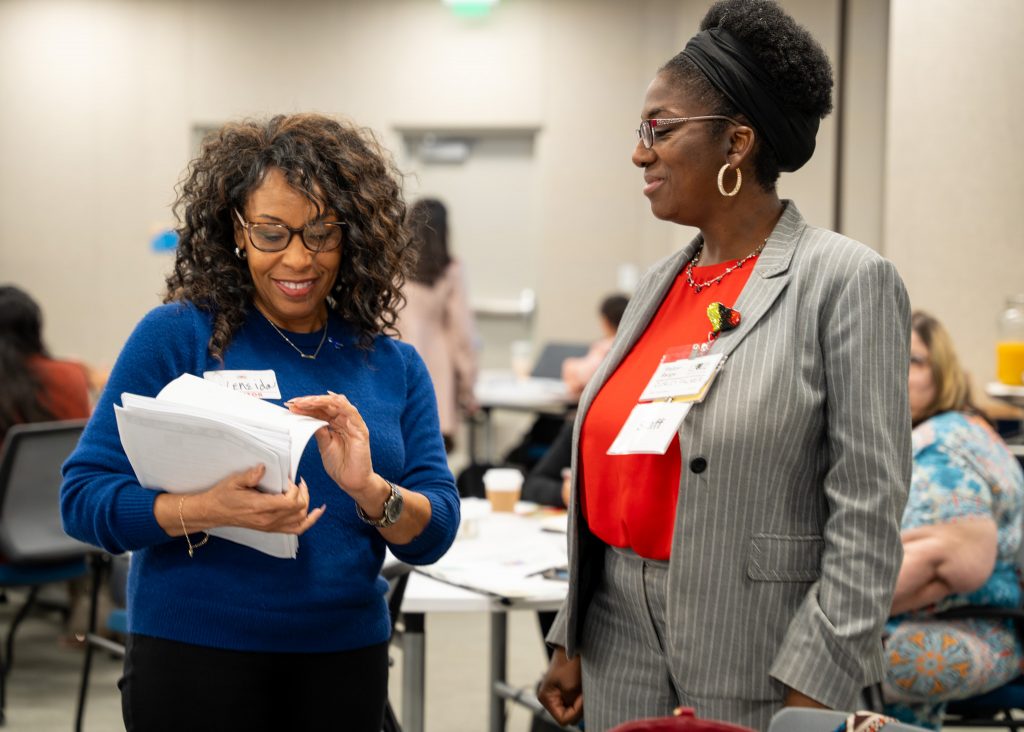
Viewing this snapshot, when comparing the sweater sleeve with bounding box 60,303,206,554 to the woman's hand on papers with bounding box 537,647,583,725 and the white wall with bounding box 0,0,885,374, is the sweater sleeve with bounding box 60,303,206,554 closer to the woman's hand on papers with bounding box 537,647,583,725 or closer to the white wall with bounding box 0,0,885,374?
the woman's hand on papers with bounding box 537,647,583,725

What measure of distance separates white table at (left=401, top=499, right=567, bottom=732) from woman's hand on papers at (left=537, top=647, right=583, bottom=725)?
53 cm

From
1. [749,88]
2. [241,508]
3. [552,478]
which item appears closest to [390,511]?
[241,508]

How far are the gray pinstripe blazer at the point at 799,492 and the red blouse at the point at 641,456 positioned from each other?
0.22 ft

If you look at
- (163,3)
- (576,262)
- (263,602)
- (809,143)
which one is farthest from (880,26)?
(263,602)

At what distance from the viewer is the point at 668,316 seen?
5.80ft

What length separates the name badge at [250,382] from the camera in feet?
5.29

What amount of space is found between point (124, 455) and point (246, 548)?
210mm

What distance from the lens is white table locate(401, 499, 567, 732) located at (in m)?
2.39

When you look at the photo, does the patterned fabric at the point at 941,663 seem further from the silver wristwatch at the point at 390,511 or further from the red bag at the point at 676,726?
the red bag at the point at 676,726

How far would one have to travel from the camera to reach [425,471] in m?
1.77

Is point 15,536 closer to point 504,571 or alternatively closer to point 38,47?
point 504,571

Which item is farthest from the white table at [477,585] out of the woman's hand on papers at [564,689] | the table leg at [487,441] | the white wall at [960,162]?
the table leg at [487,441]

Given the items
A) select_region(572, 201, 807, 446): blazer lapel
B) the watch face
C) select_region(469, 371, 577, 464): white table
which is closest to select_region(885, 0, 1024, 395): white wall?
select_region(469, 371, 577, 464): white table

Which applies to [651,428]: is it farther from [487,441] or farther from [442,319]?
[487,441]
